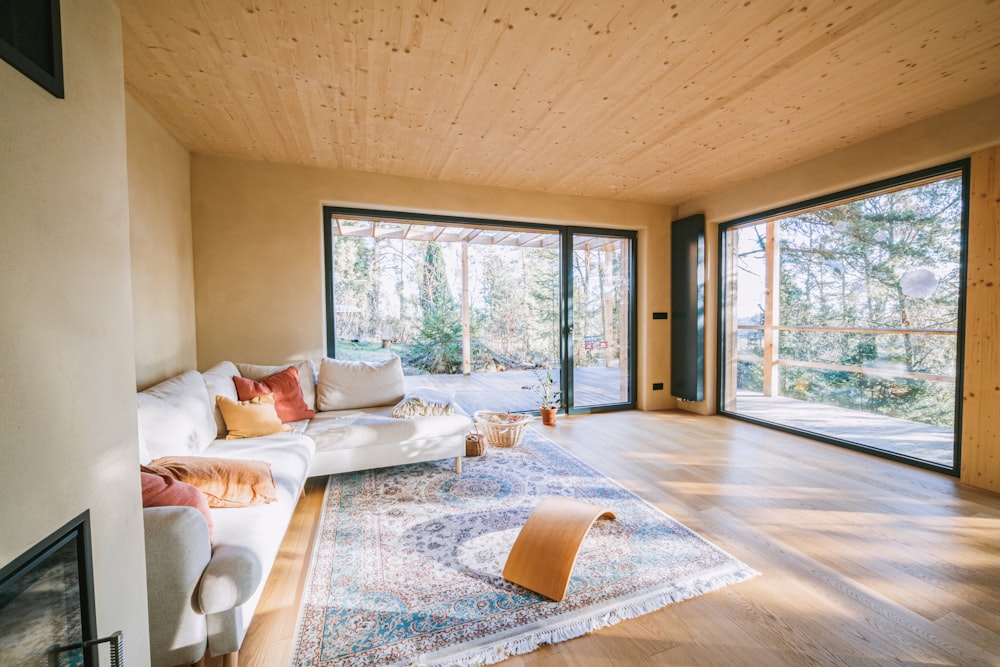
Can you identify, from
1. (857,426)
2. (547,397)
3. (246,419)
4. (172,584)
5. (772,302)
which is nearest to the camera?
(172,584)

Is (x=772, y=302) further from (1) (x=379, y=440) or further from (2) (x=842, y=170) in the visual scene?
(1) (x=379, y=440)

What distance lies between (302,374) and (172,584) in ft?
7.37

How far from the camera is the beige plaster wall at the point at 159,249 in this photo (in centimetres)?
255

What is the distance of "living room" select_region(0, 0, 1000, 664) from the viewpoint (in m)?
0.82

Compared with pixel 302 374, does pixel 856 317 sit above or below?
above

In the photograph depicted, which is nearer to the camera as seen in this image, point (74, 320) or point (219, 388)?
point (74, 320)

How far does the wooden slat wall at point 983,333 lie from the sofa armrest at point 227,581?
14.1ft

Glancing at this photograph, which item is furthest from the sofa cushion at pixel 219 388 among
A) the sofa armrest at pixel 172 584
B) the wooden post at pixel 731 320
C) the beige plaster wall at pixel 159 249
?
the wooden post at pixel 731 320

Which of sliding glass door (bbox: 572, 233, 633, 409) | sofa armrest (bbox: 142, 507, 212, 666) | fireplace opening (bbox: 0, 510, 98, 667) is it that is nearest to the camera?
fireplace opening (bbox: 0, 510, 98, 667)

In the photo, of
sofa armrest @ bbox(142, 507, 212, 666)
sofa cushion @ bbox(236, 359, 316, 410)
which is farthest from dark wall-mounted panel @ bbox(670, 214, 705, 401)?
sofa armrest @ bbox(142, 507, 212, 666)

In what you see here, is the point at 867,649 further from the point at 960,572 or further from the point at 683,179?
the point at 683,179

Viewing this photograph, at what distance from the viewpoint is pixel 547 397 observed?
4.64 meters

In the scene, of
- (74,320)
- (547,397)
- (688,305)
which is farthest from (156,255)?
(688,305)

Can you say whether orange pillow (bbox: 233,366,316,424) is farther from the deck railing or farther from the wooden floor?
the deck railing
